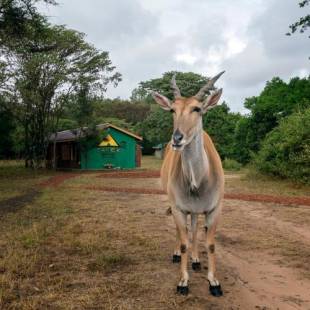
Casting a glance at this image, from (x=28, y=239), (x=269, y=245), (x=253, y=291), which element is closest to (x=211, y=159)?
(x=253, y=291)

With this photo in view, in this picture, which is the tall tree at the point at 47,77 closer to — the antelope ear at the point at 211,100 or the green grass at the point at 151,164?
the green grass at the point at 151,164

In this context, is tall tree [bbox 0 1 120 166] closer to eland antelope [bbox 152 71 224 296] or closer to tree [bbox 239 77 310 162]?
tree [bbox 239 77 310 162]

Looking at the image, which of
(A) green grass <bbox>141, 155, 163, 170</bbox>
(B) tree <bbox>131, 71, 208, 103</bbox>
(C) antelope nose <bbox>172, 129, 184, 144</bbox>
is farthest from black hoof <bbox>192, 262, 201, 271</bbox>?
(B) tree <bbox>131, 71, 208, 103</bbox>

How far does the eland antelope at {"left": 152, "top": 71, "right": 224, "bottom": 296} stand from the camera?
475 cm

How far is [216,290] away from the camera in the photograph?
4797 millimetres

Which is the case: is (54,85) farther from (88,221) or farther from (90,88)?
(88,221)

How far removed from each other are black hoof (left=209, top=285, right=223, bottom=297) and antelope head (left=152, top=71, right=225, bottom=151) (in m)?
1.75

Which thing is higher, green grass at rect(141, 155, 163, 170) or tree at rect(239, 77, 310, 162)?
tree at rect(239, 77, 310, 162)

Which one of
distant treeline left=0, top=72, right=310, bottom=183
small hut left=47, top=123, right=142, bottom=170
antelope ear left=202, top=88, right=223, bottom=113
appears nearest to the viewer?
antelope ear left=202, top=88, right=223, bottom=113

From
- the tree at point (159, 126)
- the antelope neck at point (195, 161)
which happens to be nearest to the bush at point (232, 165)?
the tree at point (159, 126)

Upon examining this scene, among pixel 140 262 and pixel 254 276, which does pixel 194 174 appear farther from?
pixel 140 262

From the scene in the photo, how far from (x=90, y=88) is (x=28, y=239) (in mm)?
23068

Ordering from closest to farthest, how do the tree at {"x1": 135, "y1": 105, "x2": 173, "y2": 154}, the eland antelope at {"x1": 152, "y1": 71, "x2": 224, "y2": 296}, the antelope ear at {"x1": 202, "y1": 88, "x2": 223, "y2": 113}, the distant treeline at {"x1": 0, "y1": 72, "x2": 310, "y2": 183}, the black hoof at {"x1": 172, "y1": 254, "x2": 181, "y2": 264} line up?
the eland antelope at {"x1": 152, "y1": 71, "x2": 224, "y2": 296}
the antelope ear at {"x1": 202, "y1": 88, "x2": 223, "y2": 113}
the black hoof at {"x1": 172, "y1": 254, "x2": 181, "y2": 264}
the distant treeline at {"x1": 0, "y1": 72, "x2": 310, "y2": 183}
the tree at {"x1": 135, "y1": 105, "x2": 173, "y2": 154}

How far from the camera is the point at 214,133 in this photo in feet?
131
